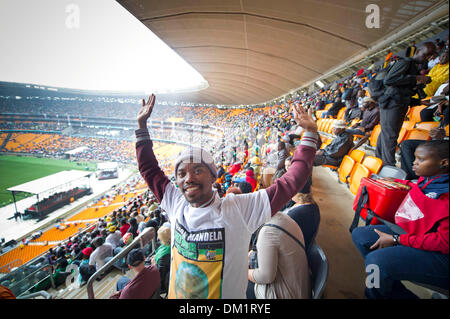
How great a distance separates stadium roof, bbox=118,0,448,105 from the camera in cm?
379

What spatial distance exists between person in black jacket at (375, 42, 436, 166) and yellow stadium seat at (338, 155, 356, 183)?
1.41ft

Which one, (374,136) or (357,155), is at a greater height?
(374,136)

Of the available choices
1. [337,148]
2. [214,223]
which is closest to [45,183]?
[214,223]

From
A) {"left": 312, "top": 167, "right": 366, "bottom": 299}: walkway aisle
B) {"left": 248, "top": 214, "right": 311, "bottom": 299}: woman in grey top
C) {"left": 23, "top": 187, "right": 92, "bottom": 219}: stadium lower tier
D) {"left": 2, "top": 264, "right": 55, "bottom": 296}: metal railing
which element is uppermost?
{"left": 248, "top": 214, "right": 311, "bottom": 299}: woman in grey top

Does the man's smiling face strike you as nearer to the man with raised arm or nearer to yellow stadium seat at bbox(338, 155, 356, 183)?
the man with raised arm

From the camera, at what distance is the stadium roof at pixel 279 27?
3786 mm

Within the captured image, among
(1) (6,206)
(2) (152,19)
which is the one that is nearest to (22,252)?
(1) (6,206)

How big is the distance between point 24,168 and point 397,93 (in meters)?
38.0

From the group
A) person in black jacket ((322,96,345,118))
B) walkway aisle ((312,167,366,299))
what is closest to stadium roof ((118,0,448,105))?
person in black jacket ((322,96,345,118))

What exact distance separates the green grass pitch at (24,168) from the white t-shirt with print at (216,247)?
2457 cm

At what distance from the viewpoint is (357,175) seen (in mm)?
2695

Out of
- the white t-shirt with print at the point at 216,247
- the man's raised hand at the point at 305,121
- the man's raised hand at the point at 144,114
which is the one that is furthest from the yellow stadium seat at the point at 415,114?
the man's raised hand at the point at 144,114

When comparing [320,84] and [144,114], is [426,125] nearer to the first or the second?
[144,114]

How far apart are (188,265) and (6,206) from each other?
2412 centimetres
